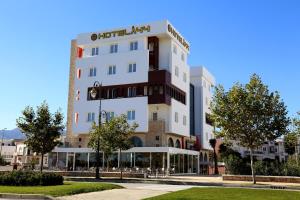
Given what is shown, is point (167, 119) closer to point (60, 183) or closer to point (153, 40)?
point (153, 40)

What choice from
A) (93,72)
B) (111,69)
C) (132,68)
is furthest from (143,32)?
(93,72)

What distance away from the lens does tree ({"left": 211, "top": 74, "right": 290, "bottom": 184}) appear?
32469mm

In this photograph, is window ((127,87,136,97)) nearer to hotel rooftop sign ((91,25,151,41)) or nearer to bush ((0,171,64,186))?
hotel rooftop sign ((91,25,151,41))

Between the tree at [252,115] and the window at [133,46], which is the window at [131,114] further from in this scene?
the tree at [252,115]

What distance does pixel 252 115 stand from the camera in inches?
1278

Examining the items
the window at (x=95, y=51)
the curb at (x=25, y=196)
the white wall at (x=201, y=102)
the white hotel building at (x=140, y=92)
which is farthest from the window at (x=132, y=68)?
the curb at (x=25, y=196)

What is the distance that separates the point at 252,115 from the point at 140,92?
88.7 feet

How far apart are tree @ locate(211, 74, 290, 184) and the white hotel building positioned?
1966 cm

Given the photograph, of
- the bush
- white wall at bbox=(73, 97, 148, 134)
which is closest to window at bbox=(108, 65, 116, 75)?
white wall at bbox=(73, 97, 148, 134)

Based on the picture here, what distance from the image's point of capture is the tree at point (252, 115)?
32469 mm

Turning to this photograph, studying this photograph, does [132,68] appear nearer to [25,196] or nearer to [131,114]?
[131,114]

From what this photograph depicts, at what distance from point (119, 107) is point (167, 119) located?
23.8 feet

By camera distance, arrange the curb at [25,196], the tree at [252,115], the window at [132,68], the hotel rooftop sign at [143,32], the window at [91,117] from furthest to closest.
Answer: the window at [91,117] < the window at [132,68] < the hotel rooftop sign at [143,32] < the tree at [252,115] < the curb at [25,196]

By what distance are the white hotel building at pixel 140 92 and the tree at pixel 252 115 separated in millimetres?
19656
